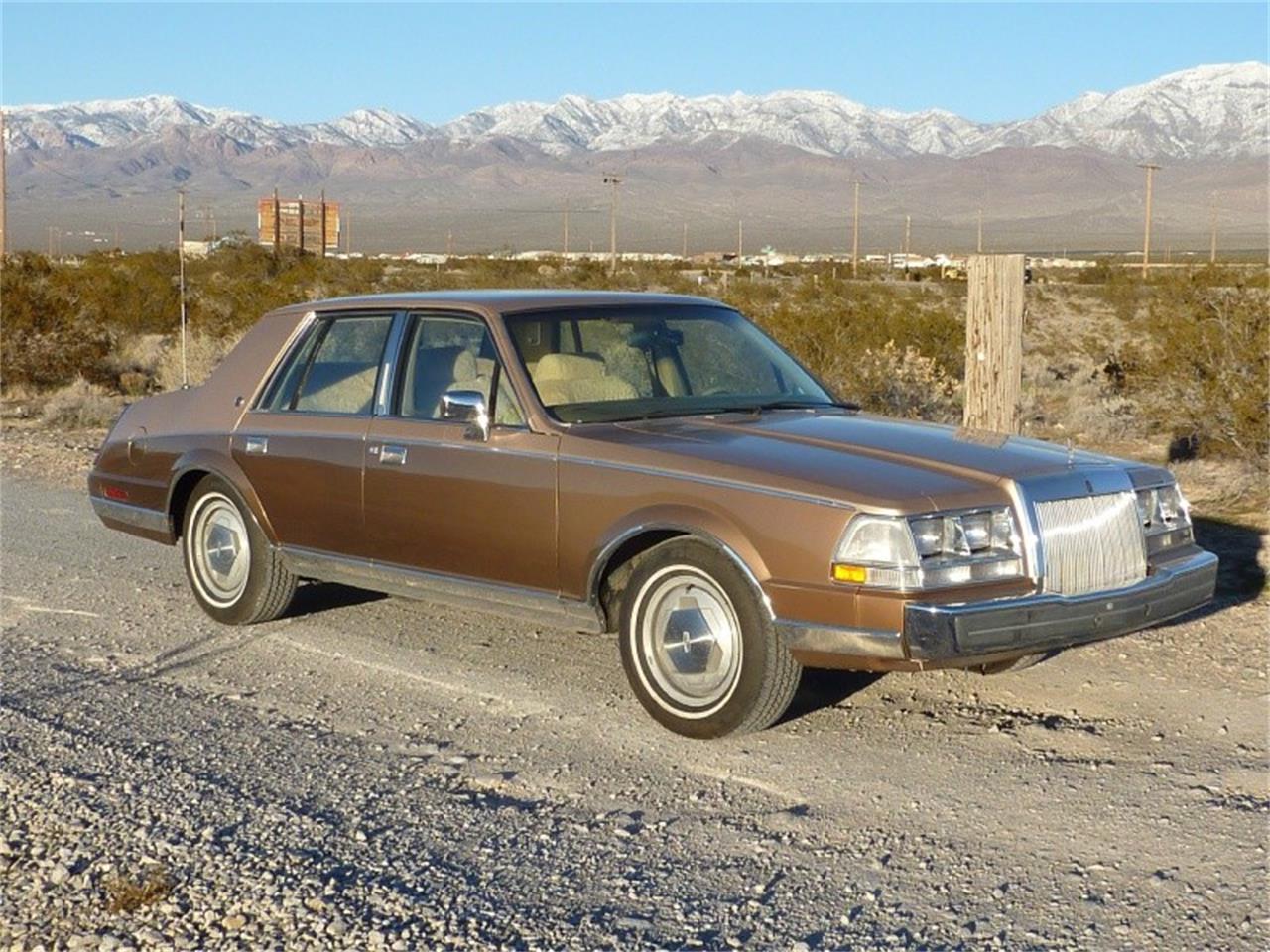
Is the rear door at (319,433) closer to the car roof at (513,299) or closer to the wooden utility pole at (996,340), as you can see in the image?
the car roof at (513,299)

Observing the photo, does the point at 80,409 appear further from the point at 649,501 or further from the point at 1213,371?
the point at 649,501

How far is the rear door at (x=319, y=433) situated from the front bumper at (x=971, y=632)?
246 cm

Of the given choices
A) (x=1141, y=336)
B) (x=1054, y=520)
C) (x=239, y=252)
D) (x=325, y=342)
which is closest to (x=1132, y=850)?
(x=1054, y=520)

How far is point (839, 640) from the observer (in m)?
5.89

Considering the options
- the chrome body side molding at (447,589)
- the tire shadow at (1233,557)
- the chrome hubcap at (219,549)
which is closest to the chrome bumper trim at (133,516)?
the chrome hubcap at (219,549)

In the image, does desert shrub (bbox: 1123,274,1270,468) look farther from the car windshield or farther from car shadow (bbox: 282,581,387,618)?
car shadow (bbox: 282,581,387,618)

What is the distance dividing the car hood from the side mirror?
0.50 meters

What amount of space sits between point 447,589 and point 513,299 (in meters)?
1.28

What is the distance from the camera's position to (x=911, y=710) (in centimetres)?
677

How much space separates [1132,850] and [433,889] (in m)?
2.08

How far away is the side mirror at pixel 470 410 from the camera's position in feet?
22.9

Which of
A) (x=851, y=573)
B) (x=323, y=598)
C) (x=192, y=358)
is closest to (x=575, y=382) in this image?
(x=851, y=573)

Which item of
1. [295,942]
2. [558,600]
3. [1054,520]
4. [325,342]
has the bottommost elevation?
[295,942]

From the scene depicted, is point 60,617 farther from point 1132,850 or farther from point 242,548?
point 1132,850
